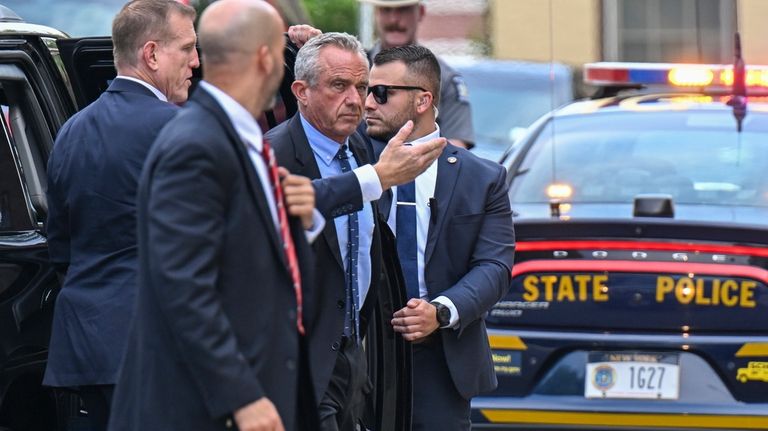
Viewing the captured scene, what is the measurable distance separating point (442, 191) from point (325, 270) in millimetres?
667

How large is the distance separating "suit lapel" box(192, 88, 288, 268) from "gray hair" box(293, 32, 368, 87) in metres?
1.22

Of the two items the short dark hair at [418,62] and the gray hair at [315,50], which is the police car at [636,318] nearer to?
the short dark hair at [418,62]

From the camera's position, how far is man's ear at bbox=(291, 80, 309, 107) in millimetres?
4938

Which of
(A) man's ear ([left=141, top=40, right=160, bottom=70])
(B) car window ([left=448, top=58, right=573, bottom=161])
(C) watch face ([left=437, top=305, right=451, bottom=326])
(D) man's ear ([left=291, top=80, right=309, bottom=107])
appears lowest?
(B) car window ([left=448, top=58, right=573, bottom=161])

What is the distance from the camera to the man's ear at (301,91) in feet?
16.2

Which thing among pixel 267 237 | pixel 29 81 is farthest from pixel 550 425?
pixel 267 237

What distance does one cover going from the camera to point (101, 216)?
4707 mm

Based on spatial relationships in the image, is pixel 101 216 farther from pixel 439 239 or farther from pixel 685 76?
pixel 685 76

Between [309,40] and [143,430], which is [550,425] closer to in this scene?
[309,40]

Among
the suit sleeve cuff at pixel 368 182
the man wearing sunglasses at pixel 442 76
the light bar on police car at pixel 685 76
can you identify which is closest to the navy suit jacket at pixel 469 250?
the suit sleeve cuff at pixel 368 182

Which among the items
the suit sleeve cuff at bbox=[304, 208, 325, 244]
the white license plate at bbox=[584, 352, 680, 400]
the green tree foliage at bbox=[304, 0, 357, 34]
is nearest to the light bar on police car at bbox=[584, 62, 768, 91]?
the white license plate at bbox=[584, 352, 680, 400]

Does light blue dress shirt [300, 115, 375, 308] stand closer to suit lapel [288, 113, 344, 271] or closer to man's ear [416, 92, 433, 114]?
suit lapel [288, 113, 344, 271]

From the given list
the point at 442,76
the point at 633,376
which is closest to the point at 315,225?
the point at 633,376

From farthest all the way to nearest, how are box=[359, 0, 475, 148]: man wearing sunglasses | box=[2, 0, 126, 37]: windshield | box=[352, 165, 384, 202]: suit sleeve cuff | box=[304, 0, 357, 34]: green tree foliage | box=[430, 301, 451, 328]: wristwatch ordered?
box=[304, 0, 357, 34]: green tree foliage < box=[359, 0, 475, 148]: man wearing sunglasses < box=[2, 0, 126, 37]: windshield < box=[430, 301, 451, 328]: wristwatch < box=[352, 165, 384, 202]: suit sleeve cuff
